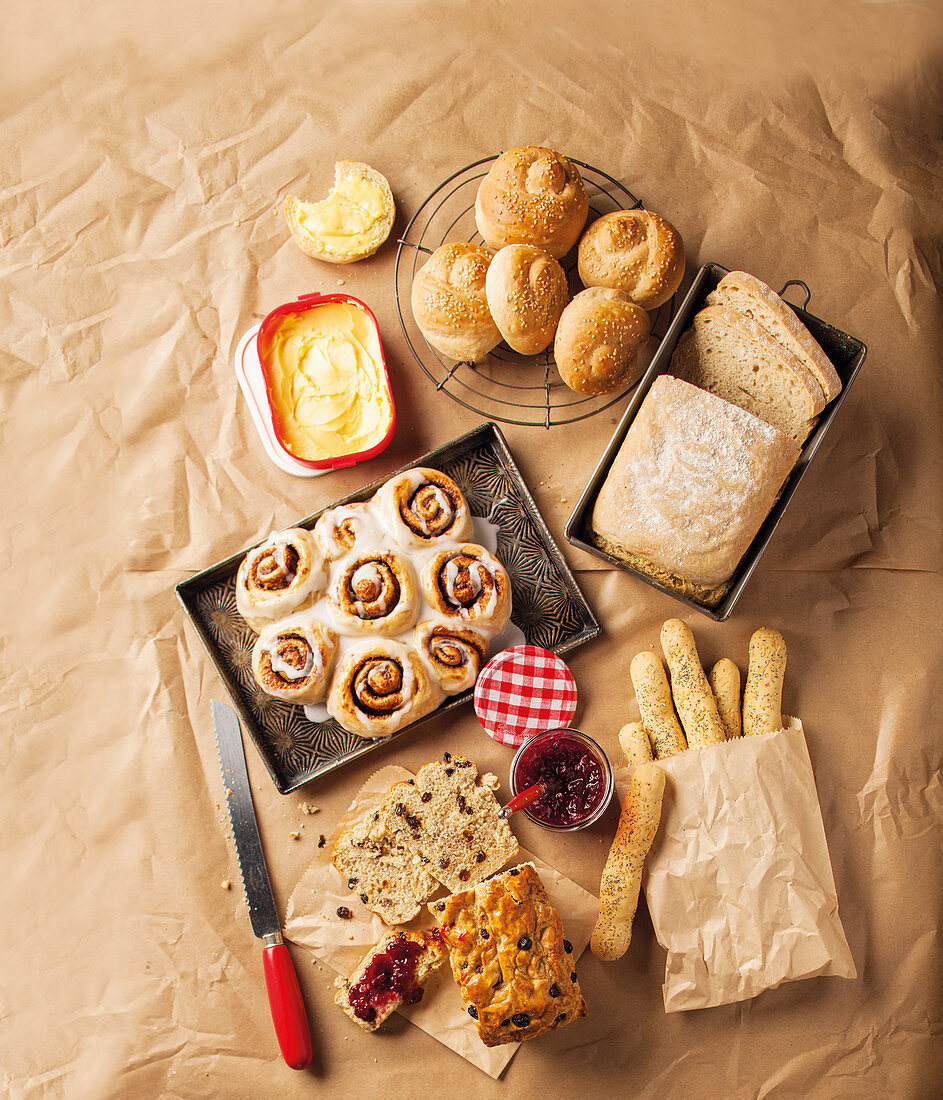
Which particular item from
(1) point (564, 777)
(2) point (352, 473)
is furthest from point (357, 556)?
(1) point (564, 777)

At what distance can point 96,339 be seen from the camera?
3.33 meters

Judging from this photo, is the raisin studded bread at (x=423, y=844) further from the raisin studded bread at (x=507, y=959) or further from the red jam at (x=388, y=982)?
the raisin studded bread at (x=507, y=959)

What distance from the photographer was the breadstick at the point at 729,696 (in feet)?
10.1

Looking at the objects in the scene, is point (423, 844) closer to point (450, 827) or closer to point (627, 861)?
point (450, 827)

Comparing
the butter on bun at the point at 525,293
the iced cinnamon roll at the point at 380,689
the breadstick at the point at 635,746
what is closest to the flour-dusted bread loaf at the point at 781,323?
the butter on bun at the point at 525,293

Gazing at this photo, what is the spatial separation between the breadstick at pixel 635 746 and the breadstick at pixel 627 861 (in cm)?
10

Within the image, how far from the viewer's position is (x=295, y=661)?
2881 mm

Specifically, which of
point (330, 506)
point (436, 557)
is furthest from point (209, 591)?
point (436, 557)

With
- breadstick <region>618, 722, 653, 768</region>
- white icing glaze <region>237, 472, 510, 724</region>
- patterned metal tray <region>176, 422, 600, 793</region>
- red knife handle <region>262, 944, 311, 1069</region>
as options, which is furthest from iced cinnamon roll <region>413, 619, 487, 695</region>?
red knife handle <region>262, 944, 311, 1069</region>

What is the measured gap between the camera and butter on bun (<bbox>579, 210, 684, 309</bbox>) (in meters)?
2.98

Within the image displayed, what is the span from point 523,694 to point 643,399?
1.21m

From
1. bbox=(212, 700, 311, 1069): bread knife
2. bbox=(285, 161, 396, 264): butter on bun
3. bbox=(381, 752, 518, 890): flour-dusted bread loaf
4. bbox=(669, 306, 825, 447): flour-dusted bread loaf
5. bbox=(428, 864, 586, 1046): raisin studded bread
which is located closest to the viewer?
bbox=(428, 864, 586, 1046): raisin studded bread

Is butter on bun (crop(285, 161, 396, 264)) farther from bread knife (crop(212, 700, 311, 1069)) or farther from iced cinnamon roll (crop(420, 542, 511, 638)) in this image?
bread knife (crop(212, 700, 311, 1069))

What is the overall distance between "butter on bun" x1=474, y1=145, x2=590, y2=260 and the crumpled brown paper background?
0.53 meters
